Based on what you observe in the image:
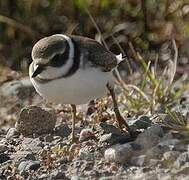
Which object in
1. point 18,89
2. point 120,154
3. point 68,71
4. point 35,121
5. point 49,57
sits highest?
point 49,57

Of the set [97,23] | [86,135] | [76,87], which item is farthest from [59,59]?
[97,23]

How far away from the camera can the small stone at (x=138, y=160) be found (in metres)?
5.10

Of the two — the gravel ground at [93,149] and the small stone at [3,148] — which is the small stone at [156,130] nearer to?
the gravel ground at [93,149]

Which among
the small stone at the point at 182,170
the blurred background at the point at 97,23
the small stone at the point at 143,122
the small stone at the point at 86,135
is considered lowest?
the small stone at the point at 182,170

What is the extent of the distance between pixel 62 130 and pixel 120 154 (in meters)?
1.07

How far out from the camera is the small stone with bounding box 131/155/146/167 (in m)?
5.10

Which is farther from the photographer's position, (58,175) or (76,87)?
(76,87)

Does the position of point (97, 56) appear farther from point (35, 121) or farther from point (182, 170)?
point (182, 170)

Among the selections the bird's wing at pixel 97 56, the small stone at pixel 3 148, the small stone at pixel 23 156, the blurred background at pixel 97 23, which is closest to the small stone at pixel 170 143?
the bird's wing at pixel 97 56

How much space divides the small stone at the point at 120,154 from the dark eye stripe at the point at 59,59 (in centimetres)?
71

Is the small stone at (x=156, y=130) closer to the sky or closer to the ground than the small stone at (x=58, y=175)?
closer to the sky

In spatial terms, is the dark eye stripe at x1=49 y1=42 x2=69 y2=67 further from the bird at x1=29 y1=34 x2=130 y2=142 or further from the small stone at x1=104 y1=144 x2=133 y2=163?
the small stone at x1=104 y1=144 x2=133 y2=163

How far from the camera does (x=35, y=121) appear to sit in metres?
6.06

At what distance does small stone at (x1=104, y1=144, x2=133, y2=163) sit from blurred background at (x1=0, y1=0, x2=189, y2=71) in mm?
2583
